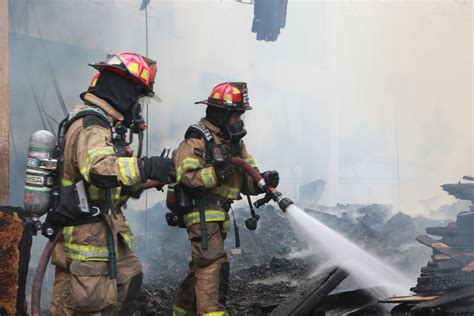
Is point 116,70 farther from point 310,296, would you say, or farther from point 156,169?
point 310,296

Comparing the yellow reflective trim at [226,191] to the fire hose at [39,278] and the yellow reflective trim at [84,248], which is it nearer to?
the yellow reflective trim at [84,248]

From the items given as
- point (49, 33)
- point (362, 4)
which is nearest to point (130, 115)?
point (49, 33)

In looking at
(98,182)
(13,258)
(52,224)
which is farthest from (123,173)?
(13,258)

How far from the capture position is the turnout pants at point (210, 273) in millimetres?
4234

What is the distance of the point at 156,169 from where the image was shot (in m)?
3.12

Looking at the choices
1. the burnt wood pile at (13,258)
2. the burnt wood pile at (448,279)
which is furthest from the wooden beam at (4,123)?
the burnt wood pile at (448,279)

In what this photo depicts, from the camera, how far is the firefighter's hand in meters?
3.20

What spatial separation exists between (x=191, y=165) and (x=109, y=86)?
1148 millimetres

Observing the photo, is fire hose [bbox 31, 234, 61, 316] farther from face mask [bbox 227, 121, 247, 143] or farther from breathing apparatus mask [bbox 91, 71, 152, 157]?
face mask [bbox 227, 121, 247, 143]

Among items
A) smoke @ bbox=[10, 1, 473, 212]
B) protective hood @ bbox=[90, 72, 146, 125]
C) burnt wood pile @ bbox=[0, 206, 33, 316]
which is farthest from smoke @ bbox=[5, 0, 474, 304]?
protective hood @ bbox=[90, 72, 146, 125]

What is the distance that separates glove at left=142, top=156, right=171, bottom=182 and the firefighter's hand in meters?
0.55

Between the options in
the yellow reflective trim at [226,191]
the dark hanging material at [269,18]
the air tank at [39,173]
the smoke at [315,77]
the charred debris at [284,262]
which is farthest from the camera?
the dark hanging material at [269,18]

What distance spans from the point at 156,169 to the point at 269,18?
6457mm

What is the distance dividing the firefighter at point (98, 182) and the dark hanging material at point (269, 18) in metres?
5.55
